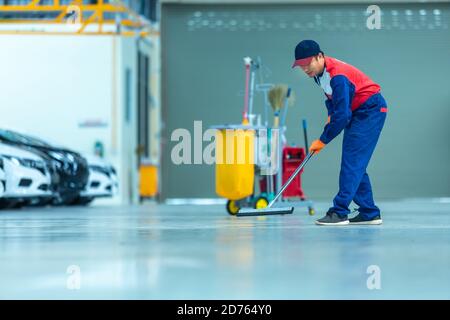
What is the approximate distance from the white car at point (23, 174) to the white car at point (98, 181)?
4.05ft

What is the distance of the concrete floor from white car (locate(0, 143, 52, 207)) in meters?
3.45

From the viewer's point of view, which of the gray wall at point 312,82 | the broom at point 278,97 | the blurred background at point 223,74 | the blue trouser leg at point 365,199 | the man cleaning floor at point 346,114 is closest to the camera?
the man cleaning floor at point 346,114

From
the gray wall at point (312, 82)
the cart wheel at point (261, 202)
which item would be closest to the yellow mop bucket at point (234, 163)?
the cart wheel at point (261, 202)

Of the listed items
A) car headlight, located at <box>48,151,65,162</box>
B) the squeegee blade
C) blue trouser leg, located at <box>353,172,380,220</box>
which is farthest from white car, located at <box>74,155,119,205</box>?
blue trouser leg, located at <box>353,172,380,220</box>

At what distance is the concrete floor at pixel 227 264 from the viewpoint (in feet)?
7.16

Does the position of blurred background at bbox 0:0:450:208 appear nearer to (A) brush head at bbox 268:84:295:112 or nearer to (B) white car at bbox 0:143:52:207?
(B) white car at bbox 0:143:52:207

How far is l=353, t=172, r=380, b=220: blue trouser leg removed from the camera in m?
5.19

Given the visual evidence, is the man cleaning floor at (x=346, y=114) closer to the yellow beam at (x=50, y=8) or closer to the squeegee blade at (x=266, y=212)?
the squeegee blade at (x=266, y=212)

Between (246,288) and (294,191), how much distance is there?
557 cm

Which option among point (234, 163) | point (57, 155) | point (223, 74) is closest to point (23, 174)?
point (57, 155)

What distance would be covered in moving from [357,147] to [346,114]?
9.0 inches

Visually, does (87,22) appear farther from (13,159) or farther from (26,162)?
(13,159)

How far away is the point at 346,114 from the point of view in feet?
15.9
